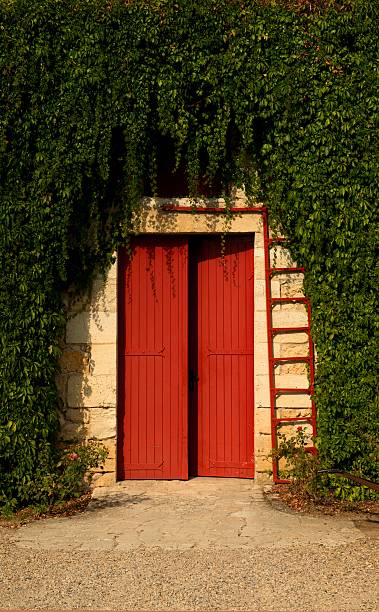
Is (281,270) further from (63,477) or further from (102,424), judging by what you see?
(63,477)

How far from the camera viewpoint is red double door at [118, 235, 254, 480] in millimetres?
7168

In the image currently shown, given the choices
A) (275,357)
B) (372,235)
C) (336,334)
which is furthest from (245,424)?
(372,235)

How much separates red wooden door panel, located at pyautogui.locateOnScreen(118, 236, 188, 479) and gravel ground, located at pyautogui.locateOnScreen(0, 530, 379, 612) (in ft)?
6.38

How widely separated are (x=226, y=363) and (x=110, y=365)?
1142 mm

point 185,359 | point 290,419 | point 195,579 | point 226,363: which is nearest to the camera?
point 195,579

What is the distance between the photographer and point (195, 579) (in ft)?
15.3

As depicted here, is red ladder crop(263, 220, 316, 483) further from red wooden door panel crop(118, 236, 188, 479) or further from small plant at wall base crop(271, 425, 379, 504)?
red wooden door panel crop(118, 236, 188, 479)

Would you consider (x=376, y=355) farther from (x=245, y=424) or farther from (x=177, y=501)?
(x=177, y=501)

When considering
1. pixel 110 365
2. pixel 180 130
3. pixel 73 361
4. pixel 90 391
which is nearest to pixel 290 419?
pixel 110 365

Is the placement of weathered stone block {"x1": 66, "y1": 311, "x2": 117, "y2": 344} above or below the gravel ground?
above

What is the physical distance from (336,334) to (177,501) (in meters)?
2.07

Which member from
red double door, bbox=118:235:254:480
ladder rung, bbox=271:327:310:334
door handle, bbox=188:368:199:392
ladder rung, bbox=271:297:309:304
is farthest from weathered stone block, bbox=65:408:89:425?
ladder rung, bbox=271:297:309:304

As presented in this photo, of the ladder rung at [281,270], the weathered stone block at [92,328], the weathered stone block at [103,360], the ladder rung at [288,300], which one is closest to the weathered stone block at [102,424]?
the weathered stone block at [103,360]

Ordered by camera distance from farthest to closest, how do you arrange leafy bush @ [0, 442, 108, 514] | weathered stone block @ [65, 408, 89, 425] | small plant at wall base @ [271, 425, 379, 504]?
weathered stone block @ [65, 408, 89, 425], small plant at wall base @ [271, 425, 379, 504], leafy bush @ [0, 442, 108, 514]
